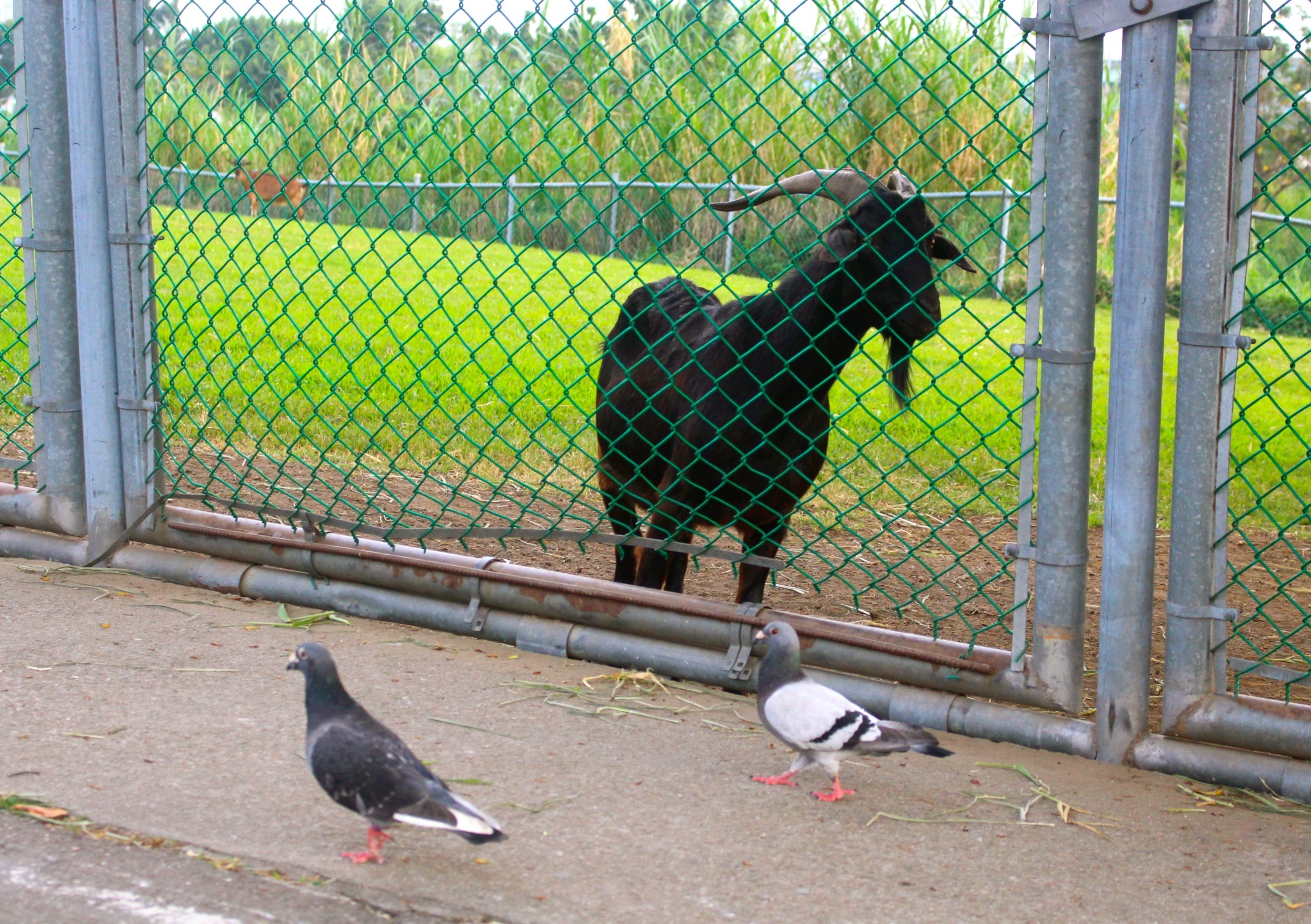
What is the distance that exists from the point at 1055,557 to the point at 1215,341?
547 millimetres

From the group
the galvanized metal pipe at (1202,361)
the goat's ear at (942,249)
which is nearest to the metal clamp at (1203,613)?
the galvanized metal pipe at (1202,361)

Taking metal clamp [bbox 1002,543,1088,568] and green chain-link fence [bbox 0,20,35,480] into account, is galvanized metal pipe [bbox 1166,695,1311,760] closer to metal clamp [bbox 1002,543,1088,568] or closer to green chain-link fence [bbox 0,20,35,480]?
metal clamp [bbox 1002,543,1088,568]

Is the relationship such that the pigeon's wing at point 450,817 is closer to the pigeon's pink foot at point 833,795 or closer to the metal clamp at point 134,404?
the pigeon's pink foot at point 833,795

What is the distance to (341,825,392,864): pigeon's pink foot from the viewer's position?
2.17 metres

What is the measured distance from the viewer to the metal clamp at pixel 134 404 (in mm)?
3654

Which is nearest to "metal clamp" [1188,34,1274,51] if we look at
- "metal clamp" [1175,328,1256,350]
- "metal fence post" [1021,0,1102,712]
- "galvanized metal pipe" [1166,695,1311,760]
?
"metal fence post" [1021,0,1102,712]

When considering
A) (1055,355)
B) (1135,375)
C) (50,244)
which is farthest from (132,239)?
(1135,375)

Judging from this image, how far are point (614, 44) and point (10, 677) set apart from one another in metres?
19.1

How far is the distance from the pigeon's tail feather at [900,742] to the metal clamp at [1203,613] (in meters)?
0.59

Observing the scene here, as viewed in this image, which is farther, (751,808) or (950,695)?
(950,695)

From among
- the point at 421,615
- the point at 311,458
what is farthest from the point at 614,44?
the point at 421,615

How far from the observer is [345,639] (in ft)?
11.0

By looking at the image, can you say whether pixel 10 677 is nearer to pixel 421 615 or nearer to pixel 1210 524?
pixel 421 615

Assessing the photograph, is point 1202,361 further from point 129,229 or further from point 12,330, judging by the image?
point 12,330
